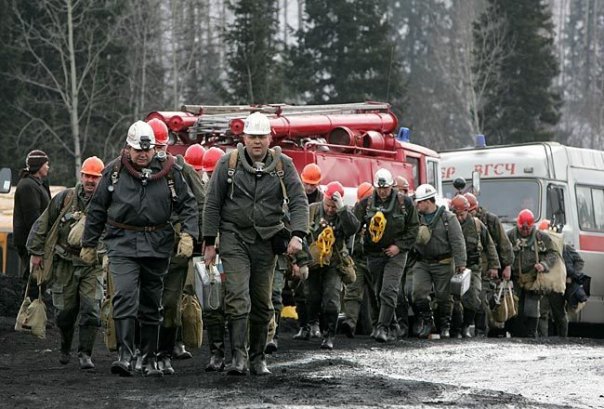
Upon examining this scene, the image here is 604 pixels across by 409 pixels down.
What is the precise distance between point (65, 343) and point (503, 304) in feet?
29.4

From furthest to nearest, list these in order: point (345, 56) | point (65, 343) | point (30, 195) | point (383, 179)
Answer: point (345, 56) → point (383, 179) → point (30, 195) → point (65, 343)

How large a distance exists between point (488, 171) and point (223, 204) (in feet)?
42.8

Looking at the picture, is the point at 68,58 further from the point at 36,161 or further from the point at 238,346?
the point at 238,346

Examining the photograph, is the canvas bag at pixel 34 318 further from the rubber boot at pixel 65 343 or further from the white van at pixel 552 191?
the white van at pixel 552 191

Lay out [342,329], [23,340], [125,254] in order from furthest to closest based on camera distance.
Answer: [342,329] < [23,340] < [125,254]

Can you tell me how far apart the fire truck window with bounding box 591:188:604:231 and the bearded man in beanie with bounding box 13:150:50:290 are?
11.0 meters

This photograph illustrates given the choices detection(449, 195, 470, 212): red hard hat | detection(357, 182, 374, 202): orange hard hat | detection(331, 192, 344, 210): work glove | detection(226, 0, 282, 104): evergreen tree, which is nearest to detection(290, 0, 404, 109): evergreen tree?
detection(226, 0, 282, 104): evergreen tree

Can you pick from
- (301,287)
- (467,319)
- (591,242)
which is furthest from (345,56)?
(301,287)

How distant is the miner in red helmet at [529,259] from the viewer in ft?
71.9

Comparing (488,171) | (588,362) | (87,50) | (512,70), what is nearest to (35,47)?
(87,50)

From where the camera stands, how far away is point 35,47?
42969 mm

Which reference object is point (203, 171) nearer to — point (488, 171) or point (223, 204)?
point (223, 204)

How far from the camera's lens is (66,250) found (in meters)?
13.5

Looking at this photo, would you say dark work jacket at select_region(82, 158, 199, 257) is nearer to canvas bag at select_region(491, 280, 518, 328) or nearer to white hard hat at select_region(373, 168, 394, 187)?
white hard hat at select_region(373, 168, 394, 187)
